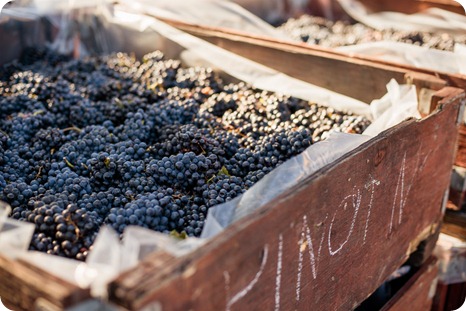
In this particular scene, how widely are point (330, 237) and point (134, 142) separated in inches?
31.0

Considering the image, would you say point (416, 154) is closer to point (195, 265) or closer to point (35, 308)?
point (195, 265)

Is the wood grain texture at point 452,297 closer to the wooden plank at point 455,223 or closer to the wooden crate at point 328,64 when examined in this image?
the wooden plank at point 455,223

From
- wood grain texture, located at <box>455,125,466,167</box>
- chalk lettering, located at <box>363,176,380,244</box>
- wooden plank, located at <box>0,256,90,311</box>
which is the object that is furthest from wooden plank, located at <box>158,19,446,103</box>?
wooden plank, located at <box>0,256,90,311</box>

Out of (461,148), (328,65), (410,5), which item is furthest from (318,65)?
(410,5)

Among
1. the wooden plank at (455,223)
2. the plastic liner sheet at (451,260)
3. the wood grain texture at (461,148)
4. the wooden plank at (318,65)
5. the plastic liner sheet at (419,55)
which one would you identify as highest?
the plastic liner sheet at (419,55)

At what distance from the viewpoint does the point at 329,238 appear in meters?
1.24

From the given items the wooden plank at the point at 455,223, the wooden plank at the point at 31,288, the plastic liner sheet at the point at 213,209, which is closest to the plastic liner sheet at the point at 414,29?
the plastic liner sheet at the point at 213,209

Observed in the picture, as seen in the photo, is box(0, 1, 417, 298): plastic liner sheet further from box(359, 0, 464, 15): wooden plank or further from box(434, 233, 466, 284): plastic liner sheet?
box(359, 0, 464, 15): wooden plank

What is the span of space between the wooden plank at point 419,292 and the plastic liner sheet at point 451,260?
4.7 inches

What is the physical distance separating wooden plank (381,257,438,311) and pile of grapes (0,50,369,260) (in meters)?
0.61

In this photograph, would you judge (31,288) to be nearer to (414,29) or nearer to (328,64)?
(328,64)

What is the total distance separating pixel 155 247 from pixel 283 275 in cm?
37

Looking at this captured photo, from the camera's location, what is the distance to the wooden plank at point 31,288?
0.77 m

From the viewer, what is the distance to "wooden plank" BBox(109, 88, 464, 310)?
2.80 ft
